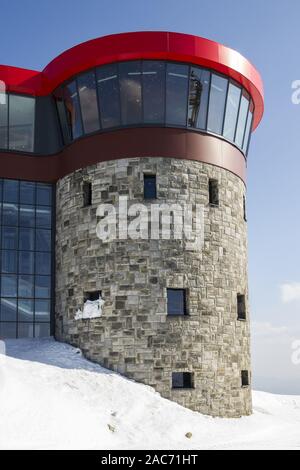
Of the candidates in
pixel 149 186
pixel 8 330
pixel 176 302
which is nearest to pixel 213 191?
pixel 149 186

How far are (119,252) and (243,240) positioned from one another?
18.9 feet

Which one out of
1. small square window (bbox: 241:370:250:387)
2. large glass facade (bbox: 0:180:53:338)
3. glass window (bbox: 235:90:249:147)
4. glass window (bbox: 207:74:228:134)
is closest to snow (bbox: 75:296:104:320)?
large glass facade (bbox: 0:180:53:338)

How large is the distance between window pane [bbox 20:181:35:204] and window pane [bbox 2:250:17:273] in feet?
7.60

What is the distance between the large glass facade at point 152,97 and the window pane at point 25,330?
8.10 metres

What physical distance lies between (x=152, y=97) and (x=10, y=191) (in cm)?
745

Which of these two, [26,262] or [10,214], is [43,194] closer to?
[10,214]

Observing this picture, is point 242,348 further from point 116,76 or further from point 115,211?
point 116,76

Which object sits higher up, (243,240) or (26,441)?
(243,240)

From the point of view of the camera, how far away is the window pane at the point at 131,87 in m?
23.6

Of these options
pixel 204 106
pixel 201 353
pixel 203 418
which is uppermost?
pixel 204 106

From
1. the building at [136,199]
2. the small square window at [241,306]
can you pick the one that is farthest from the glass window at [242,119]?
the small square window at [241,306]
